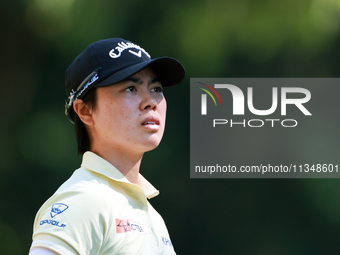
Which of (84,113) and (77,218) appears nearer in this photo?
(77,218)

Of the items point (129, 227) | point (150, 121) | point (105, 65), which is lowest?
point (129, 227)

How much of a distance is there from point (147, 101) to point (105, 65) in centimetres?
18

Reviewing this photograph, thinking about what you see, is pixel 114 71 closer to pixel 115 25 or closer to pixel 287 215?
pixel 115 25

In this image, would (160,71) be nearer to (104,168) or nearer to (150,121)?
(150,121)

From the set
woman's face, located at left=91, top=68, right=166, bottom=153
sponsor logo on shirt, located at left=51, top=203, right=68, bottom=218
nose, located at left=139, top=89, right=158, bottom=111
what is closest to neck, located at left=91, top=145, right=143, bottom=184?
woman's face, located at left=91, top=68, right=166, bottom=153

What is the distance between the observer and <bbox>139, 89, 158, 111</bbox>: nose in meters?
1.37

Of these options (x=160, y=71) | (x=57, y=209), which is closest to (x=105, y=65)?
(x=160, y=71)

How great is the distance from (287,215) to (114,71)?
2407 mm

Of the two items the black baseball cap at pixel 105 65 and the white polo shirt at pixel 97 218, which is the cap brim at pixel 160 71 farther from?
the white polo shirt at pixel 97 218

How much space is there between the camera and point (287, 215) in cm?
332

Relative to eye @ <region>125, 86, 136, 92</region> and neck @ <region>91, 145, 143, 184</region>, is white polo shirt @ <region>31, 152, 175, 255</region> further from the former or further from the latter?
eye @ <region>125, 86, 136, 92</region>

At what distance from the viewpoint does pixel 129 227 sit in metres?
1.21

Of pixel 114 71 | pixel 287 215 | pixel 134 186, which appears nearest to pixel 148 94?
pixel 114 71

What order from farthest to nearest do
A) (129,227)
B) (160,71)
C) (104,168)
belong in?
(160,71) → (104,168) → (129,227)
